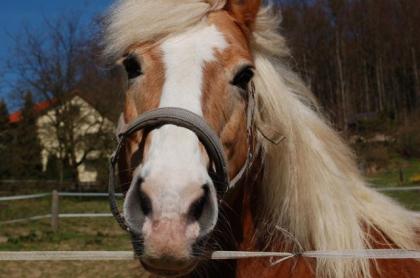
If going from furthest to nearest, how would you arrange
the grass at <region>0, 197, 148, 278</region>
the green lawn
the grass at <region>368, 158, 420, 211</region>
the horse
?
the green lawn < the grass at <region>368, 158, 420, 211</region> < the grass at <region>0, 197, 148, 278</region> < the horse

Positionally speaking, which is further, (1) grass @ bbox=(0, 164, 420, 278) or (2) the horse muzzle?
(1) grass @ bbox=(0, 164, 420, 278)

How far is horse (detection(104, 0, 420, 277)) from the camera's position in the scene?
205 cm

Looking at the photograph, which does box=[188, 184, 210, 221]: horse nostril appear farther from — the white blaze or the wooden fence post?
the wooden fence post

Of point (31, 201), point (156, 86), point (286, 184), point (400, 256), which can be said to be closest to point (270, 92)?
point (286, 184)

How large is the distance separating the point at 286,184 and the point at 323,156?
0.71 ft

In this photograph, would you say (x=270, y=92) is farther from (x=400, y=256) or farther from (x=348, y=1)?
(x=348, y=1)

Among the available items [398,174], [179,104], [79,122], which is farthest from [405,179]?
[179,104]

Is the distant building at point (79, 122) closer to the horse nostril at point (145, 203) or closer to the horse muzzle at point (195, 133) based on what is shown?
the horse muzzle at point (195, 133)

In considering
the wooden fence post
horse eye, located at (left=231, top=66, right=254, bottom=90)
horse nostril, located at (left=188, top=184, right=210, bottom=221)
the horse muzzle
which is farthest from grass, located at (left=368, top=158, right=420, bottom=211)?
horse nostril, located at (left=188, top=184, right=210, bottom=221)

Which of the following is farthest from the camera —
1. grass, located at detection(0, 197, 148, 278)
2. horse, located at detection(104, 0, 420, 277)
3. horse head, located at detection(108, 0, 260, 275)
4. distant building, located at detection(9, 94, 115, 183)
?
distant building, located at detection(9, 94, 115, 183)

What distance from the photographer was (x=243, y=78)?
2189mm

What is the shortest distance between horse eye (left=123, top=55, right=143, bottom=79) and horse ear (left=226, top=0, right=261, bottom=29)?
55cm

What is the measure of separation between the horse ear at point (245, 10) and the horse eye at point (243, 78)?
1.18 feet

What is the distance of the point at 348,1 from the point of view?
41375 mm
